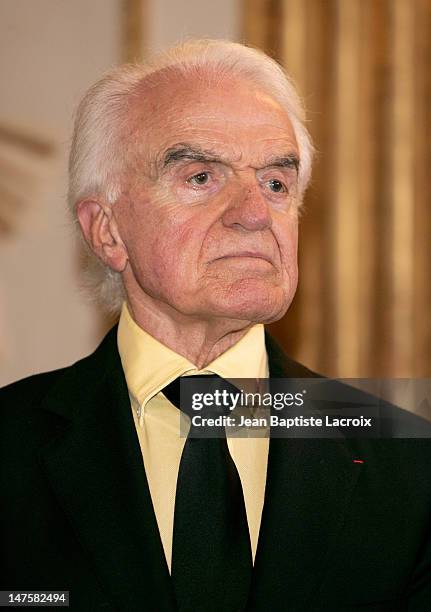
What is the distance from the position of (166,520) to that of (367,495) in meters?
0.27

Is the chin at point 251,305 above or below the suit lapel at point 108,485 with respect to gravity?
above

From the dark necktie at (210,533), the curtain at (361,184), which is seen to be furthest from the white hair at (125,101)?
the curtain at (361,184)

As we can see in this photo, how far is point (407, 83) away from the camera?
2752 millimetres

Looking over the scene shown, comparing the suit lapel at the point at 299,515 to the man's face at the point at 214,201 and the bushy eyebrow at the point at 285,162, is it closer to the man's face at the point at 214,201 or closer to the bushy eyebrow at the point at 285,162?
the man's face at the point at 214,201

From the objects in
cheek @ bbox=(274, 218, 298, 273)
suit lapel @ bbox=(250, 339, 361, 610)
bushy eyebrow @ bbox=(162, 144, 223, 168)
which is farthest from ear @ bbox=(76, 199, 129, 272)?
suit lapel @ bbox=(250, 339, 361, 610)

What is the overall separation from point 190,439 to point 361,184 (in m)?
1.50

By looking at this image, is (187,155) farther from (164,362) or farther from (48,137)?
(48,137)

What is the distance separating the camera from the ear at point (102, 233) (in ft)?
5.17

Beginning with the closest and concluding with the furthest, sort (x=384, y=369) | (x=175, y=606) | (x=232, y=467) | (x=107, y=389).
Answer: (x=175, y=606) < (x=232, y=467) < (x=107, y=389) < (x=384, y=369)

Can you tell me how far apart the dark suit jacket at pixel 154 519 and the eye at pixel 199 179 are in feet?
1.00

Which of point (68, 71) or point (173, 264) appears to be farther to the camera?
point (68, 71)

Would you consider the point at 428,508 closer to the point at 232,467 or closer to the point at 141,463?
the point at 232,467

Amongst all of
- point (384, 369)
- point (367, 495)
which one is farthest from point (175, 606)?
point (384, 369)

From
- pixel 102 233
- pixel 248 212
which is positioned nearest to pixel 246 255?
pixel 248 212
